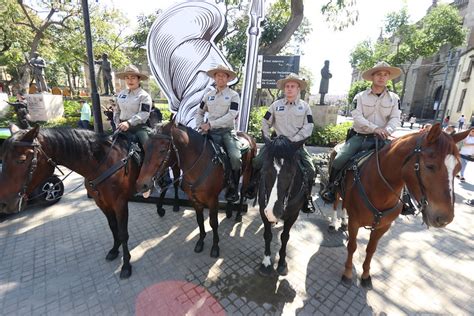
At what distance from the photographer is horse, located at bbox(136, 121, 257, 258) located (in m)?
2.99

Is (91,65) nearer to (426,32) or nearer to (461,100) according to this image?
(426,32)

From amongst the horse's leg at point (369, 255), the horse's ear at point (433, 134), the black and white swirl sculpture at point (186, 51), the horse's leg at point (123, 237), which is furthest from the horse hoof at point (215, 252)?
the black and white swirl sculpture at point (186, 51)

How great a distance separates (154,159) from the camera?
9.78 ft

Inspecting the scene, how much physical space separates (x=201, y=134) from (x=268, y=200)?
1703 millimetres

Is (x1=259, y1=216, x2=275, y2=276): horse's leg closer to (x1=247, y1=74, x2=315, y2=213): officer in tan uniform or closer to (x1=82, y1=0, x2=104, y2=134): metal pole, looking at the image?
(x1=247, y1=74, x2=315, y2=213): officer in tan uniform

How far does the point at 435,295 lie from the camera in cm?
319

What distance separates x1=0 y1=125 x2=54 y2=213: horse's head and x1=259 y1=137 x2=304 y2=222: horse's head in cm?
270

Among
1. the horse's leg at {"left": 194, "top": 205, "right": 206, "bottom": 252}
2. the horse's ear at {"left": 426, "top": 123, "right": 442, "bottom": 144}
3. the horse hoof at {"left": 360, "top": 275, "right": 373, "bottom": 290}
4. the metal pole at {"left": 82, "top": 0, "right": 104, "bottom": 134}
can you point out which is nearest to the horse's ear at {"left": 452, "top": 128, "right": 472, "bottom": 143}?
the horse's ear at {"left": 426, "top": 123, "right": 442, "bottom": 144}

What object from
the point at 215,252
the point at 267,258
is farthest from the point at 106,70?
the point at 267,258

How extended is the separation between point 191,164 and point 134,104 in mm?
1668

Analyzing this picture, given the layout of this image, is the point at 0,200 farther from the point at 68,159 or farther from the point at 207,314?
the point at 207,314

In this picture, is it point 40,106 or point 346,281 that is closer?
point 346,281

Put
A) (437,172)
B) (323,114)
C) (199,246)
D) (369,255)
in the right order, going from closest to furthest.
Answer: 1. (437,172)
2. (369,255)
3. (199,246)
4. (323,114)

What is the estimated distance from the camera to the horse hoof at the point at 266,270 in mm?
3474
